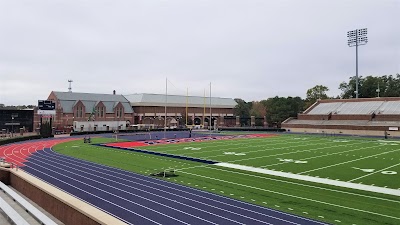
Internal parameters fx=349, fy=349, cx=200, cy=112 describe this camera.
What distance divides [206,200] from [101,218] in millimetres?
7874

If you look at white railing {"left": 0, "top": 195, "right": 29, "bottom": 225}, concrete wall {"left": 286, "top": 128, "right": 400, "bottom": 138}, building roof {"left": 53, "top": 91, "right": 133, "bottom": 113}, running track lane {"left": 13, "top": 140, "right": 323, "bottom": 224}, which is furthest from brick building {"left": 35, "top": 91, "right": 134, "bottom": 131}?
white railing {"left": 0, "top": 195, "right": 29, "bottom": 225}

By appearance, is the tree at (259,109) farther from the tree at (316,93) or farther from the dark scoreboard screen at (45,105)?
the dark scoreboard screen at (45,105)

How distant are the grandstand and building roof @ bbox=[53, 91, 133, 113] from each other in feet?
138

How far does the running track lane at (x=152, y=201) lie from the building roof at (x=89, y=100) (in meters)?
57.6

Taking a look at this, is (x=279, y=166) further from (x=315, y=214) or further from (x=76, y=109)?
(x=76, y=109)

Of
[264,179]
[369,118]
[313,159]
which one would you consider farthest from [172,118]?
[264,179]

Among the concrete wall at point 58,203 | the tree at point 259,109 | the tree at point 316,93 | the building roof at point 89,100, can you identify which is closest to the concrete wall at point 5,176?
the concrete wall at point 58,203

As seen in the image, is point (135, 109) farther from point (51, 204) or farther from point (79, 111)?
point (51, 204)

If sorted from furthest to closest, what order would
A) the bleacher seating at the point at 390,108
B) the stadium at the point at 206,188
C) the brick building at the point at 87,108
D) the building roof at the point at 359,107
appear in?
the brick building at the point at 87,108 < the building roof at the point at 359,107 < the bleacher seating at the point at 390,108 < the stadium at the point at 206,188

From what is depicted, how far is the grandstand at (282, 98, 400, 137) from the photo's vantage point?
66.1 m

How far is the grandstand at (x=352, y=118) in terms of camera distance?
66125 millimetres

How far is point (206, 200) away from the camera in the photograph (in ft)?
52.0

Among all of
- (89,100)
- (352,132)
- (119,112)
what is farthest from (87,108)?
(352,132)

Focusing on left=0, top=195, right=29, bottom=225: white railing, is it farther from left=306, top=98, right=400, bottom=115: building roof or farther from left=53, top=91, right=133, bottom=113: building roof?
left=306, top=98, right=400, bottom=115: building roof
